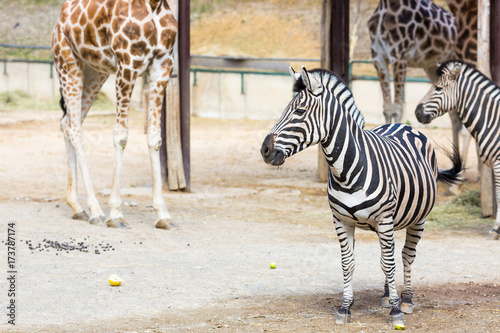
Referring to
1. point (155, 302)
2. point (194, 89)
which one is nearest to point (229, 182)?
point (155, 302)

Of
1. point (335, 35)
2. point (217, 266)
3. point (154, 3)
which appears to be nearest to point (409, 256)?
point (217, 266)

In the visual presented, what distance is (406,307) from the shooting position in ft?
16.8

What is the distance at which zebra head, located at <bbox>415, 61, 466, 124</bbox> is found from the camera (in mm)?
7527

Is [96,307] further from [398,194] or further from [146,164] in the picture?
[146,164]

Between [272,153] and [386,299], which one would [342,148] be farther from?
[386,299]

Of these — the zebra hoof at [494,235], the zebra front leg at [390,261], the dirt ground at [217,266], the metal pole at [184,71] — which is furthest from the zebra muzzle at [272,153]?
the metal pole at [184,71]

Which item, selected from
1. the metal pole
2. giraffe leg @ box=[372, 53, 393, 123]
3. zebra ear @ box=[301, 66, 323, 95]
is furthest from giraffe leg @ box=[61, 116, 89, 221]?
giraffe leg @ box=[372, 53, 393, 123]

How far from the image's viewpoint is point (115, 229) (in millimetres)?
7645

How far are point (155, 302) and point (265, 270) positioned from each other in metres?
1.31

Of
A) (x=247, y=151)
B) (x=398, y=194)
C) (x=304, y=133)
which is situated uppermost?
(x=304, y=133)

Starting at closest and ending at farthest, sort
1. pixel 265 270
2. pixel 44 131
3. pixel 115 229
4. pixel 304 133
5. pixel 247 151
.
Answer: pixel 304 133 < pixel 265 270 < pixel 115 229 < pixel 247 151 < pixel 44 131

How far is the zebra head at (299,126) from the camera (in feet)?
14.8

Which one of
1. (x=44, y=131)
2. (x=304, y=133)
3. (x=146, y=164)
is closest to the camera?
(x=304, y=133)

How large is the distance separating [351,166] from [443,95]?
131 inches
